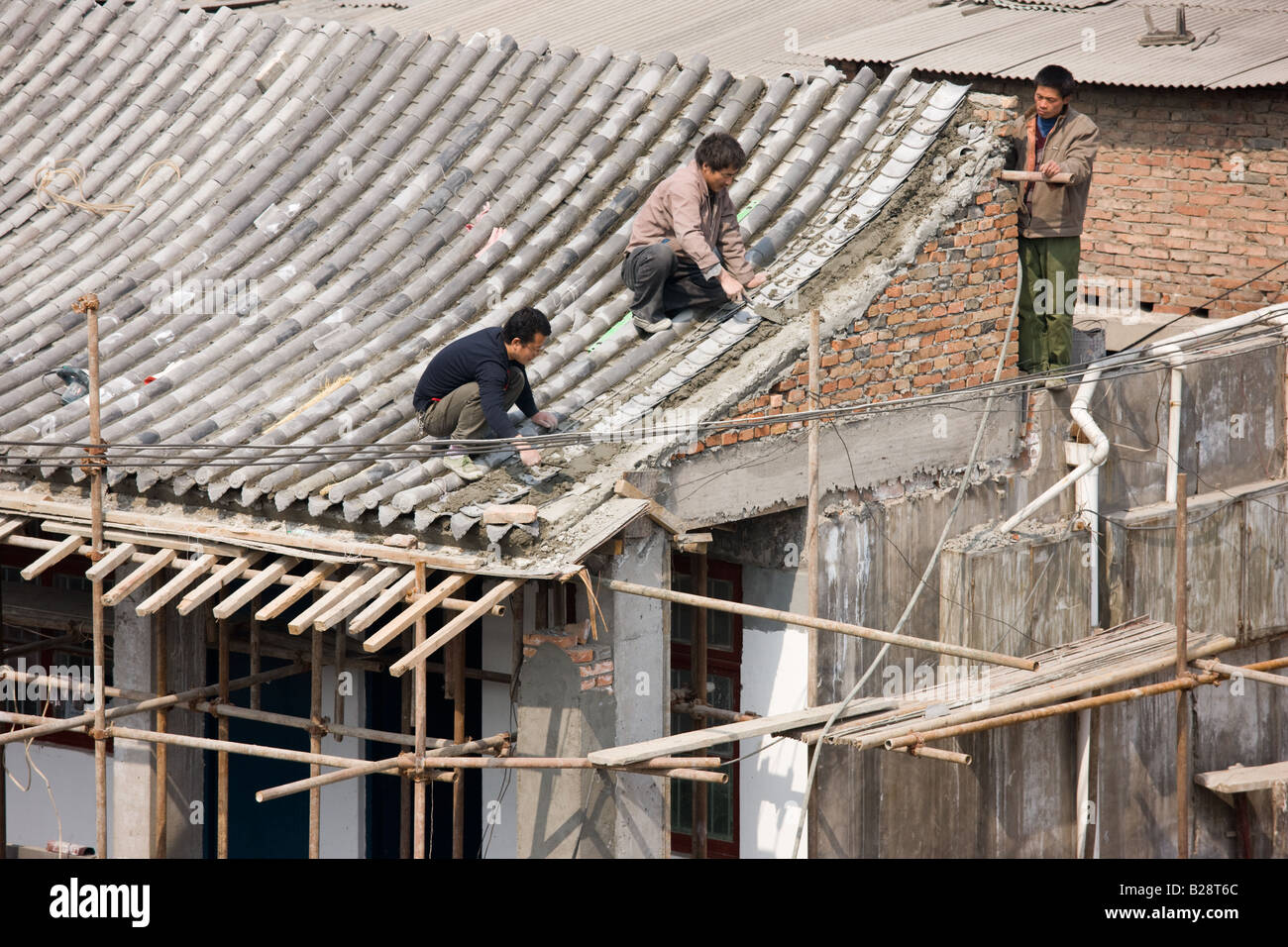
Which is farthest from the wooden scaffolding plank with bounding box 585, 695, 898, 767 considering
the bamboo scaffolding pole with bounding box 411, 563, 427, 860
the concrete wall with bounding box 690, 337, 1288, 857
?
the bamboo scaffolding pole with bounding box 411, 563, 427, 860

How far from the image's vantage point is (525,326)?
1002cm

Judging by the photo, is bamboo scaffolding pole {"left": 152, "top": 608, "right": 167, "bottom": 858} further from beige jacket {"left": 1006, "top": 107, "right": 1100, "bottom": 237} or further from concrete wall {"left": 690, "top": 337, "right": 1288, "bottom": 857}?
beige jacket {"left": 1006, "top": 107, "right": 1100, "bottom": 237}

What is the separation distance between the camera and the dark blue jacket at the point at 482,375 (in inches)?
393

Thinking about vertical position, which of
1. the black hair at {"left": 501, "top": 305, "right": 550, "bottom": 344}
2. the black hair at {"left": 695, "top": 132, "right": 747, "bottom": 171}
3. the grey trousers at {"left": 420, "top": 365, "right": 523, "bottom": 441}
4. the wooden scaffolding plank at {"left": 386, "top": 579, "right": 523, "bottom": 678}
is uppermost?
the black hair at {"left": 695, "top": 132, "right": 747, "bottom": 171}

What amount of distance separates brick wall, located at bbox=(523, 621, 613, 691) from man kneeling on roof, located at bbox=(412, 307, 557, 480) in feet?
3.19

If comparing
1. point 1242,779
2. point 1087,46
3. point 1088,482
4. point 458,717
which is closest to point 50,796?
point 458,717

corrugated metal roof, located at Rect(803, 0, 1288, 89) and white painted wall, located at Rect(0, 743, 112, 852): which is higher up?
corrugated metal roof, located at Rect(803, 0, 1288, 89)

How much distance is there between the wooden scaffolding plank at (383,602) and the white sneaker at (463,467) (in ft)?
2.18

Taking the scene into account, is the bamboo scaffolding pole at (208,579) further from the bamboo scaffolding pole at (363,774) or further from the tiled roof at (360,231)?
the bamboo scaffolding pole at (363,774)

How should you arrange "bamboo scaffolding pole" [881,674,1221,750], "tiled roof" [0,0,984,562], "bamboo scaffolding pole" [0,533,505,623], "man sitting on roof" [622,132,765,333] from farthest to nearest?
"man sitting on roof" [622,132,765,333], "tiled roof" [0,0,984,562], "bamboo scaffolding pole" [881,674,1221,750], "bamboo scaffolding pole" [0,533,505,623]

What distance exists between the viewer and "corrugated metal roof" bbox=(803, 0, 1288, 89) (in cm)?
1612

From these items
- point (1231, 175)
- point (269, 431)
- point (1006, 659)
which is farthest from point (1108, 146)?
point (269, 431)

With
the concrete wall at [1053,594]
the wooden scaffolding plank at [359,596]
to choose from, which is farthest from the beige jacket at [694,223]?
the wooden scaffolding plank at [359,596]

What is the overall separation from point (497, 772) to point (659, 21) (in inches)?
508
